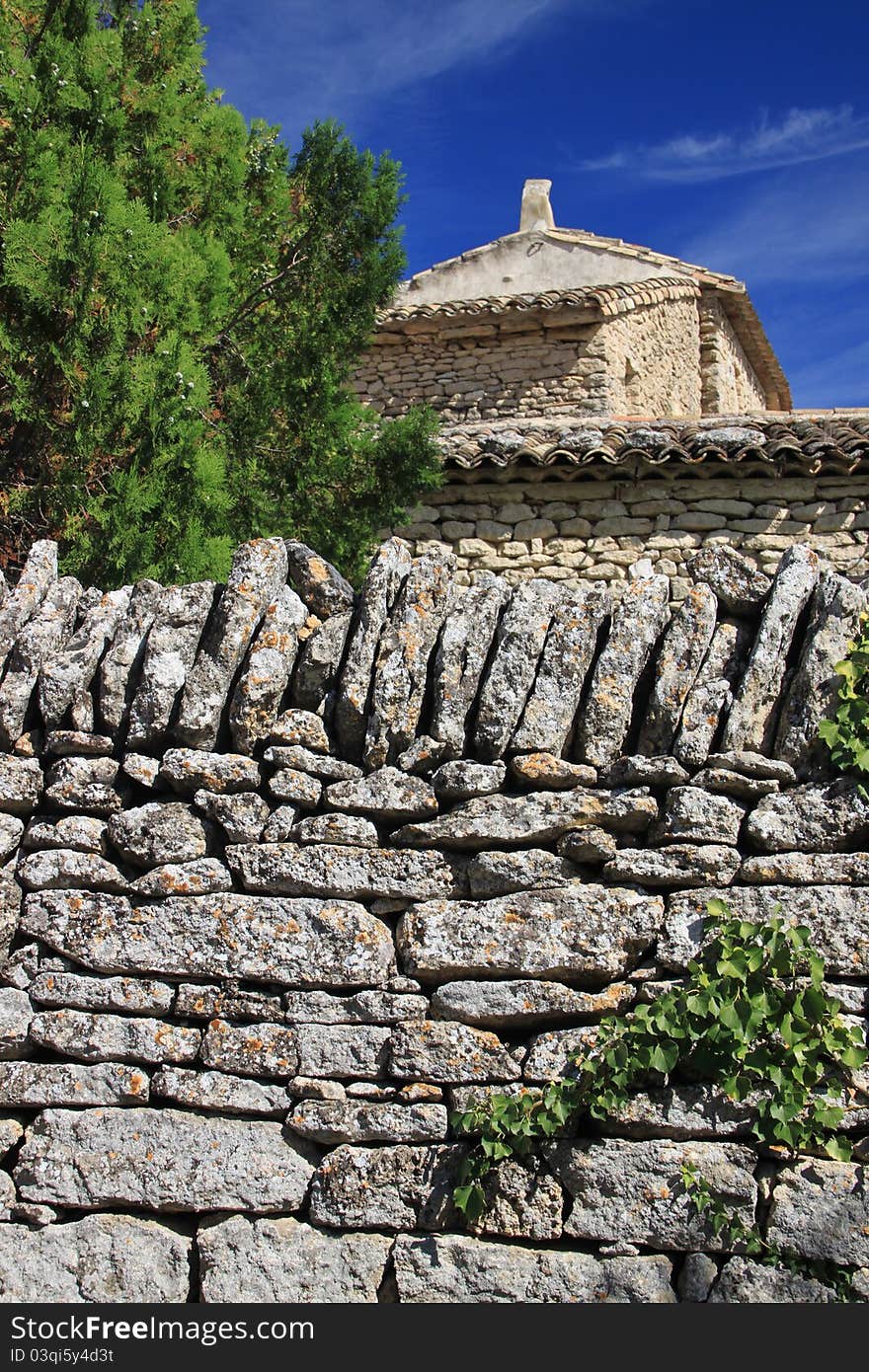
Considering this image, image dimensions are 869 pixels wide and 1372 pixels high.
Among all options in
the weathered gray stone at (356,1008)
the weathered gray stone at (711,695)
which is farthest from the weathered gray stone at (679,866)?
the weathered gray stone at (356,1008)

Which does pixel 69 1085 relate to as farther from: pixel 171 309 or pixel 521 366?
pixel 521 366

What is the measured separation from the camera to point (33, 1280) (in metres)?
3.16

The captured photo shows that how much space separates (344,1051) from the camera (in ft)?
10.4

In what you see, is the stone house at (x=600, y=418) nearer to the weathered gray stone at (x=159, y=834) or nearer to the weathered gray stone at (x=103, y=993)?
the weathered gray stone at (x=159, y=834)

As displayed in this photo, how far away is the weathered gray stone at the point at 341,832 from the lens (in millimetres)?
3330

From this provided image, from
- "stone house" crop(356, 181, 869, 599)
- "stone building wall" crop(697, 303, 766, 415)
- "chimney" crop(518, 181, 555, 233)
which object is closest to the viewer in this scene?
"stone house" crop(356, 181, 869, 599)

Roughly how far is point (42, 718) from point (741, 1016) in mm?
2102

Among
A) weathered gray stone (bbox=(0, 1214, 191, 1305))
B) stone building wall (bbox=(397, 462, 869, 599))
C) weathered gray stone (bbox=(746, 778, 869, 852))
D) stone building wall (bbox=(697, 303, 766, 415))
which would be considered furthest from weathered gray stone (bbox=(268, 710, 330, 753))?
stone building wall (bbox=(697, 303, 766, 415))

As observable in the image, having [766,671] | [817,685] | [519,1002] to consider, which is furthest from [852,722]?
[519,1002]

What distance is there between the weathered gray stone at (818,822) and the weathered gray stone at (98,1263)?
71.3 inches

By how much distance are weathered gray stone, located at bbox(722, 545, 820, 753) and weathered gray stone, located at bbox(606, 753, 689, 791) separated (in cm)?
15

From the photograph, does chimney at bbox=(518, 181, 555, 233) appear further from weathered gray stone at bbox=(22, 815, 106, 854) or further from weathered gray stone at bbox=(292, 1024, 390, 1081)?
weathered gray stone at bbox=(292, 1024, 390, 1081)

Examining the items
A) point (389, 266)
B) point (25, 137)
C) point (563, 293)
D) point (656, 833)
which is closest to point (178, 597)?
point (656, 833)

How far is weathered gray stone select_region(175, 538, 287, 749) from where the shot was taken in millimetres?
3455
